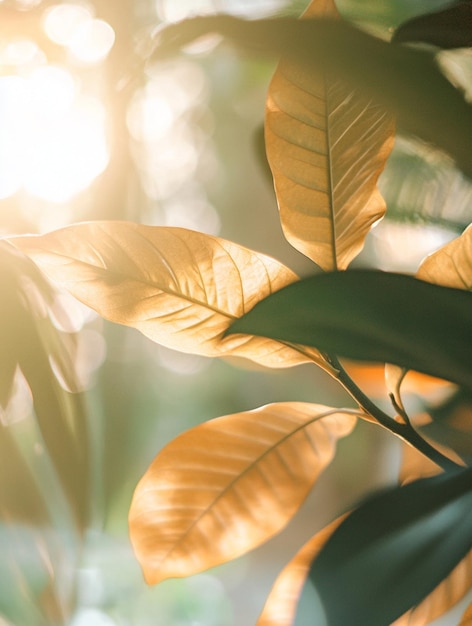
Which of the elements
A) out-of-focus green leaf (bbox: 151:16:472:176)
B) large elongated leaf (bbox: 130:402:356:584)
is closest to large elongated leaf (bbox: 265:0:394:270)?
out-of-focus green leaf (bbox: 151:16:472:176)

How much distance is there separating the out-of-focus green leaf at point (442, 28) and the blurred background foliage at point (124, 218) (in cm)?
2

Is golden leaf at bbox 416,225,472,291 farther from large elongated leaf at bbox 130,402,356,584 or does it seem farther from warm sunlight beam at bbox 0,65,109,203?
warm sunlight beam at bbox 0,65,109,203

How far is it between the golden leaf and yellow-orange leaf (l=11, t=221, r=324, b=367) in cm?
→ 7

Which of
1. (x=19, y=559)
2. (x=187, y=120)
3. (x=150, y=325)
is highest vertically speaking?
(x=187, y=120)

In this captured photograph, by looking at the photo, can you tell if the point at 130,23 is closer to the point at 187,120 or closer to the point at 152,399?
the point at 187,120

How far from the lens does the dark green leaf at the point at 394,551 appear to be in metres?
0.27

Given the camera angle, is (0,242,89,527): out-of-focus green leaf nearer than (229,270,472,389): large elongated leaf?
No

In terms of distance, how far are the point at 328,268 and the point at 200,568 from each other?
0.60 feet

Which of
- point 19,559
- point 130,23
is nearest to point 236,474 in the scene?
point 19,559

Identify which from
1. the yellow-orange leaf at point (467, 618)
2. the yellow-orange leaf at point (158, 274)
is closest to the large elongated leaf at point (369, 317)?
the yellow-orange leaf at point (158, 274)

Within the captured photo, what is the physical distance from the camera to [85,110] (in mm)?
330

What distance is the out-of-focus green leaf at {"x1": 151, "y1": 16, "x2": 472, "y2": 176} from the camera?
0.79 ft

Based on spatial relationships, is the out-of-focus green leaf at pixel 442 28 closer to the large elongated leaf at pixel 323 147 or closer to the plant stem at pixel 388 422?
the large elongated leaf at pixel 323 147

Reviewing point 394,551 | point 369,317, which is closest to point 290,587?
point 394,551
